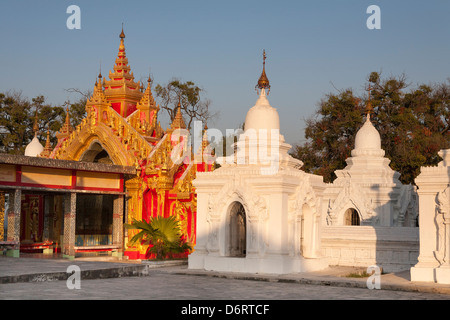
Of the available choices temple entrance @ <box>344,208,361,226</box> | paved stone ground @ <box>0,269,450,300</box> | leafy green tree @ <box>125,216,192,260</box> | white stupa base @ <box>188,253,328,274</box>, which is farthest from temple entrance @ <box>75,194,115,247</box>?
paved stone ground @ <box>0,269,450,300</box>

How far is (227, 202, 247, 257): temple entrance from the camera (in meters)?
17.9

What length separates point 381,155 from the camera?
26.2 metres

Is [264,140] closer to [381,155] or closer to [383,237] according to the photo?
[383,237]

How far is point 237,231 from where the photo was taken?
18.3 meters

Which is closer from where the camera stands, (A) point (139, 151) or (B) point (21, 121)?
(A) point (139, 151)

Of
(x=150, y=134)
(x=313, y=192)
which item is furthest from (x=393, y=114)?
(x=313, y=192)

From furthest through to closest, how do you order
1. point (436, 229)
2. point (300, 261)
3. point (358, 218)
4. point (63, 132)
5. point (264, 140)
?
point (63, 132), point (358, 218), point (264, 140), point (300, 261), point (436, 229)

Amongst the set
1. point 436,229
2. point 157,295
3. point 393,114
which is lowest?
point 157,295

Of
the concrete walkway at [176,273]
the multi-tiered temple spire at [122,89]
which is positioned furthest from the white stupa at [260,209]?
the multi-tiered temple spire at [122,89]

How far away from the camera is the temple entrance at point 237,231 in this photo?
58.7 ft

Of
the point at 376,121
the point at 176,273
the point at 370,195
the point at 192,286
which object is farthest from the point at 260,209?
the point at 376,121

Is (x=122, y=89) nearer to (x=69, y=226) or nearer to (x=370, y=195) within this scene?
(x=69, y=226)

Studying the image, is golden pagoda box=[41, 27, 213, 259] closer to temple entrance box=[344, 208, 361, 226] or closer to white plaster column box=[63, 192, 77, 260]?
white plaster column box=[63, 192, 77, 260]

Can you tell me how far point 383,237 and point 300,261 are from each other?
10.2 ft
